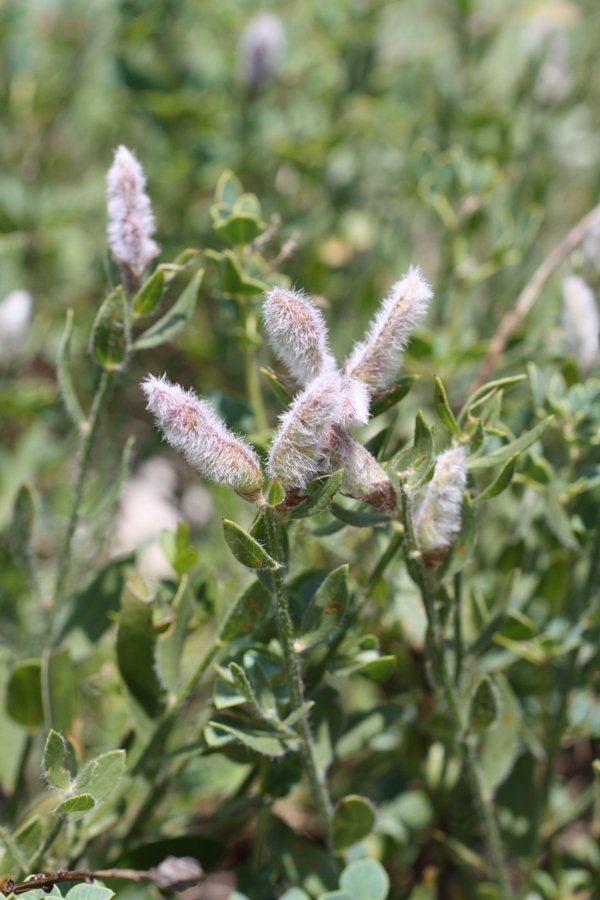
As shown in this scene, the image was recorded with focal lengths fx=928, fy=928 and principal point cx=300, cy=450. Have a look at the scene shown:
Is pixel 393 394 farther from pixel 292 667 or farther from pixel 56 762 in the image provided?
pixel 56 762

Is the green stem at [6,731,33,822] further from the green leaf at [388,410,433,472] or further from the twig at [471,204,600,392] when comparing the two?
the twig at [471,204,600,392]

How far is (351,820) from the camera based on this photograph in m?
1.31

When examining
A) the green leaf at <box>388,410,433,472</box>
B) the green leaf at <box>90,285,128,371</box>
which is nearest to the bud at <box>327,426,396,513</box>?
the green leaf at <box>388,410,433,472</box>

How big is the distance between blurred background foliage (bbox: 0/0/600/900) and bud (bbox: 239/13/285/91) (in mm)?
41

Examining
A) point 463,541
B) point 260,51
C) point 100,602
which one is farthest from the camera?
point 260,51

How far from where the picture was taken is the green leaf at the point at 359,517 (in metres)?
1.12

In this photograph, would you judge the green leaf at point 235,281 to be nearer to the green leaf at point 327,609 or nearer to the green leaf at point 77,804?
the green leaf at point 327,609

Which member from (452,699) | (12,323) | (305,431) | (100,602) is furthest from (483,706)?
(12,323)

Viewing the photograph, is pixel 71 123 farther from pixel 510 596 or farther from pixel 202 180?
pixel 510 596

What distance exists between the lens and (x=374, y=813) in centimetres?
130

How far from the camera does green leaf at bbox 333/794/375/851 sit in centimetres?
129

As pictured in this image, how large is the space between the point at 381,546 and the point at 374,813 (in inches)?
15.1

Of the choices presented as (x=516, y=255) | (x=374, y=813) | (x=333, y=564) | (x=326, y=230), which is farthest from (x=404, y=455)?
(x=326, y=230)

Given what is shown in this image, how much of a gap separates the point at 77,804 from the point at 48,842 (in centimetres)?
12
